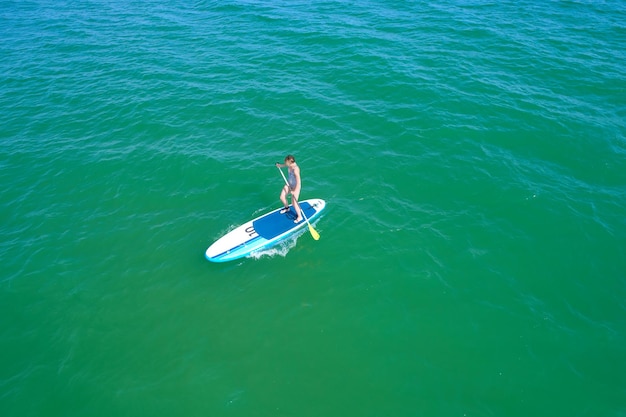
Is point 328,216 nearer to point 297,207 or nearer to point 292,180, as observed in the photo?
point 297,207

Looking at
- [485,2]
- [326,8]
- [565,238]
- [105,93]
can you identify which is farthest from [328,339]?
[485,2]

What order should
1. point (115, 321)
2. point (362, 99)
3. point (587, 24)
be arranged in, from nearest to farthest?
point (115, 321) < point (362, 99) < point (587, 24)

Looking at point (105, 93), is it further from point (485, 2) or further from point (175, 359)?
point (485, 2)

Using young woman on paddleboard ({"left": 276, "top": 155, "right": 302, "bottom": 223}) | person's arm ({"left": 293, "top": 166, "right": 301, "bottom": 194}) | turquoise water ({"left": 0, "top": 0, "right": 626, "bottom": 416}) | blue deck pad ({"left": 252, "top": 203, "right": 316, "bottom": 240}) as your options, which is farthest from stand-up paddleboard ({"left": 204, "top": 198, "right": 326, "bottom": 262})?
person's arm ({"left": 293, "top": 166, "right": 301, "bottom": 194})

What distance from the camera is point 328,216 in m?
22.2

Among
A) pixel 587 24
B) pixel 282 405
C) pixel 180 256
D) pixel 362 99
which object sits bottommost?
pixel 282 405

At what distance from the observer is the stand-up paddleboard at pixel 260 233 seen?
784 inches

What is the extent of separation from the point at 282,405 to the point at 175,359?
15.4 ft

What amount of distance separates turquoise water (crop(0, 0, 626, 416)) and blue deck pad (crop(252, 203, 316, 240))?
99 cm

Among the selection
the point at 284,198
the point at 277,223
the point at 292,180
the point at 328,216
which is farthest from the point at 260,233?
the point at 328,216

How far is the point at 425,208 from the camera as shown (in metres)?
22.3

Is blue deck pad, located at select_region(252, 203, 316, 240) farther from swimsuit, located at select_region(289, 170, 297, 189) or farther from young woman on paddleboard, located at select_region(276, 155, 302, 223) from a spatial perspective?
swimsuit, located at select_region(289, 170, 297, 189)

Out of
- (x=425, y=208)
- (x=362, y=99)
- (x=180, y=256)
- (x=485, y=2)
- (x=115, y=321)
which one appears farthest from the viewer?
(x=485, y=2)

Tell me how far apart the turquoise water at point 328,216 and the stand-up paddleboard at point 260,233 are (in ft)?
2.04
